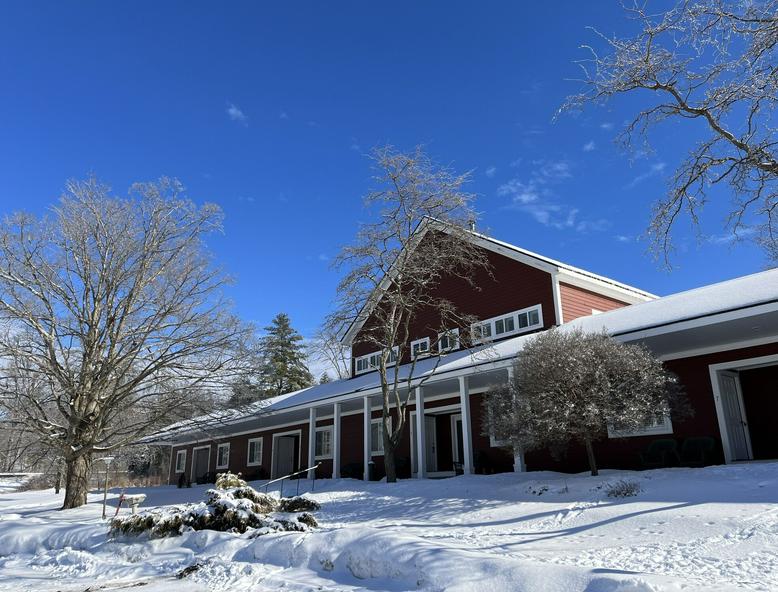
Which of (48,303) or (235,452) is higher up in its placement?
(48,303)

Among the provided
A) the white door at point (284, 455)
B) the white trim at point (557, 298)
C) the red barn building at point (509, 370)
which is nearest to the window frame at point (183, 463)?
the red barn building at point (509, 370)

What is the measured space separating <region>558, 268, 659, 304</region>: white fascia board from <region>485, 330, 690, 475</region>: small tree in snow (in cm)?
753

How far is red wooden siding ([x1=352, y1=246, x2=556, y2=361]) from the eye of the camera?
1908cm

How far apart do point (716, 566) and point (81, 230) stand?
56.5ft

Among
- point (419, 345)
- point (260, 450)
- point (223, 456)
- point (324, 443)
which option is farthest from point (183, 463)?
point (419, 345)

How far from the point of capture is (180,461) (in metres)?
36.2

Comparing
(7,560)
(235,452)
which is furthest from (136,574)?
(235,452)

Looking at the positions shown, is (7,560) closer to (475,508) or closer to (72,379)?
(72,379)

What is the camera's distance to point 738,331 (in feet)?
41.0

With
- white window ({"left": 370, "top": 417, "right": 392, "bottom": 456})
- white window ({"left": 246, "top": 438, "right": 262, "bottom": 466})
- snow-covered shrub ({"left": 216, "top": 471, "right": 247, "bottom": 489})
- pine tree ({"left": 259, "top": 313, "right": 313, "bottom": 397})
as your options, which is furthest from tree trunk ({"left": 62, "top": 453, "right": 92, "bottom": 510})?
pine tree ({"left": 259, "top": 313, "right": 313, "bottom": 397})

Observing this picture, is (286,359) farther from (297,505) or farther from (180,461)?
(297,505)

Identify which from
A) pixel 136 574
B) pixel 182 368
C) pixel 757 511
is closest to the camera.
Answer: pixel 757 511

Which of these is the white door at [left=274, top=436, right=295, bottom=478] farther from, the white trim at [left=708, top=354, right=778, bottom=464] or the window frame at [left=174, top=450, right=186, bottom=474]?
the white trim at [left=708, top=354, right=778, bottom=464]

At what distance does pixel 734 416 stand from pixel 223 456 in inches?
1022
